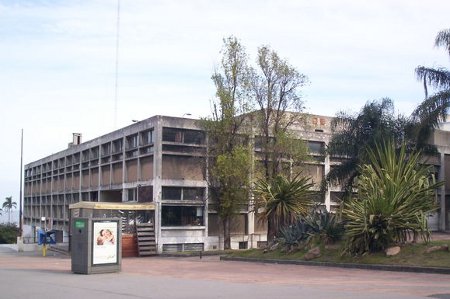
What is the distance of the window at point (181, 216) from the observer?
4078 centimetres

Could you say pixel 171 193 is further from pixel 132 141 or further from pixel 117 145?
pixel 117 145

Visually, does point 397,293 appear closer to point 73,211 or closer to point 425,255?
point 425,255

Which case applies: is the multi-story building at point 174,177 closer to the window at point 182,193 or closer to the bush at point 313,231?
the window at point 182,193

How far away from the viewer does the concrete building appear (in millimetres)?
40438

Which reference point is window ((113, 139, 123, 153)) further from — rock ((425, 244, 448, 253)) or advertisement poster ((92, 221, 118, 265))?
rock ((425, 244, 448, 253))

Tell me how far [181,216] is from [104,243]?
2027cm

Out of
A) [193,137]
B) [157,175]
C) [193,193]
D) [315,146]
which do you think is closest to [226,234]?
[193,193]

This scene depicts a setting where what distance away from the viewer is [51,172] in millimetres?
66688

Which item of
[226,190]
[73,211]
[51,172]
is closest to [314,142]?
[226,190]

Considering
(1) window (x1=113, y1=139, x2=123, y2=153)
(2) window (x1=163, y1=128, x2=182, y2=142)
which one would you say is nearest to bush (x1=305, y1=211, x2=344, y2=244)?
(2) window (x1=163, y1=128, x2=182, y2=142)

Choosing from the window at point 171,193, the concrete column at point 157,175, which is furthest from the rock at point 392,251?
the window at point 171,193

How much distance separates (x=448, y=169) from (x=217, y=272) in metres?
36.4

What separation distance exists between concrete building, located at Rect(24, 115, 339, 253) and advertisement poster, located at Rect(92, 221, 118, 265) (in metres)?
17.1

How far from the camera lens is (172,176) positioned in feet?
134
